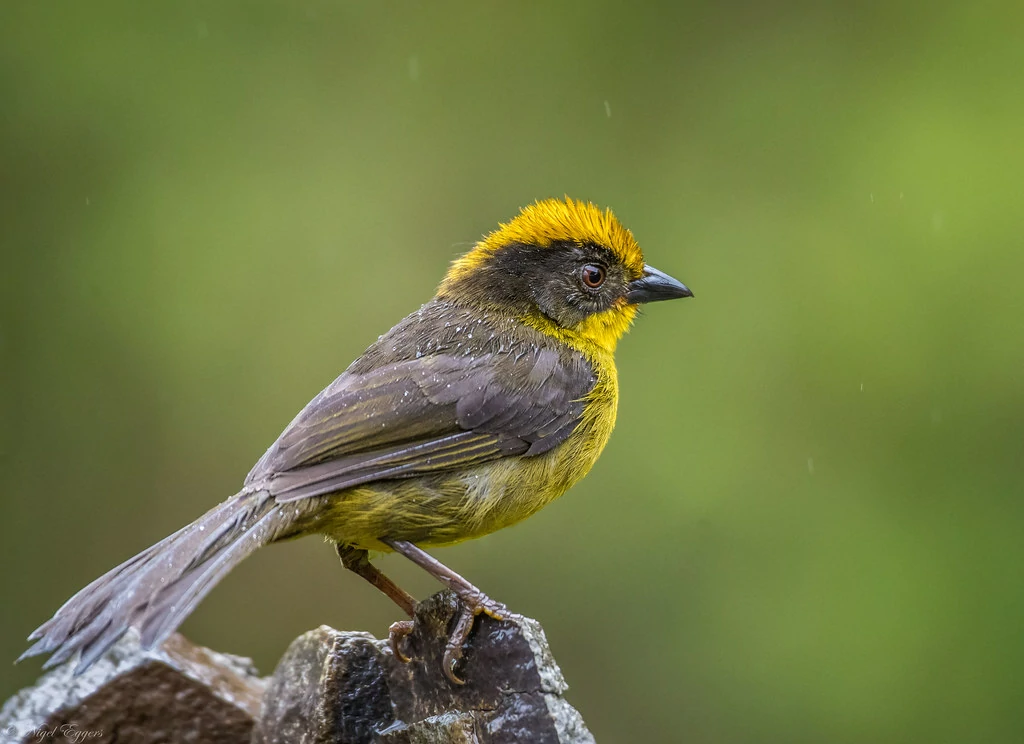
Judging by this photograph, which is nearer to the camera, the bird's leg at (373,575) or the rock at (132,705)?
the rock at (132,705)

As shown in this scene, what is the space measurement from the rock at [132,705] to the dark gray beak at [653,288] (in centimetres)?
211

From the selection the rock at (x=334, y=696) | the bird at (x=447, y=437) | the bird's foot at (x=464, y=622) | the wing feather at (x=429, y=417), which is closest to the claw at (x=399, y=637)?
the bird at (x=447, y=437)

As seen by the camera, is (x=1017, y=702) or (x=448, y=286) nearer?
(x=448, y=286)

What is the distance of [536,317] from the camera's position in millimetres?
4977

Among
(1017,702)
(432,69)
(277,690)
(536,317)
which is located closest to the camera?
(277,690)

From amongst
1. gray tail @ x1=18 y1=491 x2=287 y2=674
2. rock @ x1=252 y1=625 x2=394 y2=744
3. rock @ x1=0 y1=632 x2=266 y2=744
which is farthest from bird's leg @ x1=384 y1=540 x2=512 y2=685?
rock @ x1=0 y1=632 x2=266 y2=744

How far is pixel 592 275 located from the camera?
16.5 feet

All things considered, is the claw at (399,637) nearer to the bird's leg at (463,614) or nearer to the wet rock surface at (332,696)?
the wet rock surface at (332,696)

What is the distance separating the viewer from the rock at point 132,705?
4293 mm

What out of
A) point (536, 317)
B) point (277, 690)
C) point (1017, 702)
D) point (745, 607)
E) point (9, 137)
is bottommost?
point (1017, 702)

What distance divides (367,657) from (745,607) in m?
3.61

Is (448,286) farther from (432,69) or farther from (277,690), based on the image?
(432,69)

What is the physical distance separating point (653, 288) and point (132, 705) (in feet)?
8.14

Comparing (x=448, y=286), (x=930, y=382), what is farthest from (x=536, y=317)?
(x=930, y=382)
